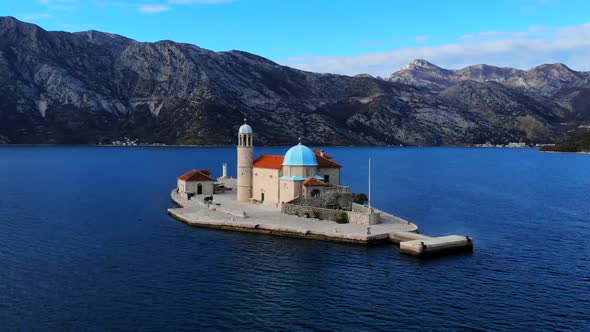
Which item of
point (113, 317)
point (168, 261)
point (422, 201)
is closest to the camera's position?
point (113, 317)

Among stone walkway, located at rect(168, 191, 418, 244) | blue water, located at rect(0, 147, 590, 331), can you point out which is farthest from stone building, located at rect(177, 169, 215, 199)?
stone walkway, located at rect(168, 191, 418, 244)

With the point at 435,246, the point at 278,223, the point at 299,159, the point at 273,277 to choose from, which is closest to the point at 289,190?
the point at 299,159

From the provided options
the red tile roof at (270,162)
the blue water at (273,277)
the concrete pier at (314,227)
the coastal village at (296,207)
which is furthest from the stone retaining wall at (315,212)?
the blue water at (273,277)

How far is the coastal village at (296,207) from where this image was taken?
58.4 m

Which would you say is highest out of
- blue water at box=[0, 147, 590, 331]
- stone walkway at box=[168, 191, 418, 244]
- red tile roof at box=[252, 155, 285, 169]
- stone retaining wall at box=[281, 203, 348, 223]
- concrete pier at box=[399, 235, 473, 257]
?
red tile roof at box=[252, 155, 285, 169]

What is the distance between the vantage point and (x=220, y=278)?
45125 millimetres

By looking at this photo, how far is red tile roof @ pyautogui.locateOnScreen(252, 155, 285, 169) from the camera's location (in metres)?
78.4

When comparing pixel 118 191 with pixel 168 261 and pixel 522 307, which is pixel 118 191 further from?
pixel 522 307

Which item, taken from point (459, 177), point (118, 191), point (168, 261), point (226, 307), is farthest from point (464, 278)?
point (459, 177)

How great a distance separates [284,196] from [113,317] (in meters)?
42.2

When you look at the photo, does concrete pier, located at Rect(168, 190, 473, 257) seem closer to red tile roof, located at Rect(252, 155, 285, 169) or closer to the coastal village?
the coastal village

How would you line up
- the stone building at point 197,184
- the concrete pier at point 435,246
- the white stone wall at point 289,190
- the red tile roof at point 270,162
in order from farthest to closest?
the stone building at point 197,184, the red tile roof at point 270,162, the white stone wall at point 289,190, the concrete pier at point 435,246

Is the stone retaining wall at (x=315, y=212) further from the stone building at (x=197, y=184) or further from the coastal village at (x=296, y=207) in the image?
the stone building at (x=197, y=184)

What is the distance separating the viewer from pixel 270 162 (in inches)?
3184
